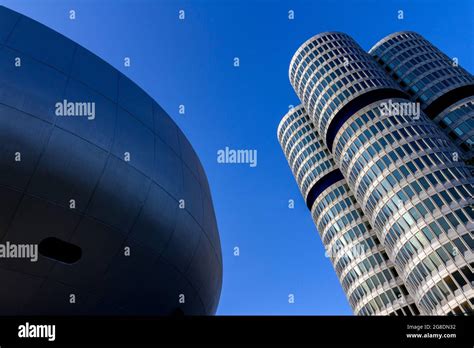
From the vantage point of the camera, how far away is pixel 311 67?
68750mm

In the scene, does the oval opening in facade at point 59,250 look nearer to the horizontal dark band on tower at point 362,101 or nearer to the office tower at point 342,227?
the office tower at point 342,227

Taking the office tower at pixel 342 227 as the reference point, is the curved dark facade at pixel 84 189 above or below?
below

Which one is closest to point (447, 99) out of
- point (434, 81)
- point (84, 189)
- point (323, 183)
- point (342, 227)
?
point (434, 81)

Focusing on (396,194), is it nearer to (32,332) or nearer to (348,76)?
(348,76)

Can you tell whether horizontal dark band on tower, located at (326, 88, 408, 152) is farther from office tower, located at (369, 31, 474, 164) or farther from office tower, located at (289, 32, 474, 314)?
office tower, located at (369, 31, 474, 164)

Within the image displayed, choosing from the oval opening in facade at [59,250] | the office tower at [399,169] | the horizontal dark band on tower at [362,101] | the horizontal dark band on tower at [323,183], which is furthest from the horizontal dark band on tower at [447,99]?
the oval opening in facade at [59,250]

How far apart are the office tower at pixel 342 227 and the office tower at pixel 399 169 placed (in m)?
4.60

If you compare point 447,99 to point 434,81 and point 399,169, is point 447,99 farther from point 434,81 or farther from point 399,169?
point 399,169

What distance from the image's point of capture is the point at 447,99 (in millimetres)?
58844

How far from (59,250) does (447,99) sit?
208ft

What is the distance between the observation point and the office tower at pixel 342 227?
5178 cm

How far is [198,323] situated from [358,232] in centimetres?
5611

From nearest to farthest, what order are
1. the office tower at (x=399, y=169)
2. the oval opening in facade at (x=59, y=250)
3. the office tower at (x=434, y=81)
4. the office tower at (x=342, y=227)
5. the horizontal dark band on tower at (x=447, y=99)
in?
1. the oval opening in facade at (x=59, y=250)
2. the office tower at (x=399, y=169)
3. the office tower at (x=342, y=227)
4. the office tower at (x=434, y=81)
5. the horizontal dark band on tower at (x=447, y=99)

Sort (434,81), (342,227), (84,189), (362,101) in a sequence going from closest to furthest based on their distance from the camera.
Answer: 1. (84,189)
2. (362,101)
3. (434,81)
4. (342,227)
